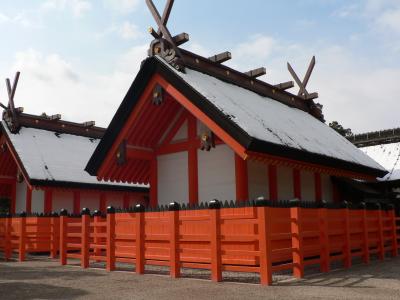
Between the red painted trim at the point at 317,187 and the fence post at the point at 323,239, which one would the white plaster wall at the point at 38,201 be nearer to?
the red painted trim at the point at 317,187

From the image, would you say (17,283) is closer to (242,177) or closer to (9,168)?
(242,177)

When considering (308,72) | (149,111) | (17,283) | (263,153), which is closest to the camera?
(17,283)

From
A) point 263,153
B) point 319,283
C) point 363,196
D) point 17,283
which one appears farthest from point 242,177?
point 363,196

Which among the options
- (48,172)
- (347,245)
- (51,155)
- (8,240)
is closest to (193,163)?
(347,245)

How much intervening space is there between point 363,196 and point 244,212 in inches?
345

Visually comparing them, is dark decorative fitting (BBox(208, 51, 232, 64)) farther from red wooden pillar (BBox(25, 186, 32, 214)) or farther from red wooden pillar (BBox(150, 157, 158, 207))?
red wooden pillar (BBox(25, 186, 32, 214))

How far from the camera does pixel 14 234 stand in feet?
50.4

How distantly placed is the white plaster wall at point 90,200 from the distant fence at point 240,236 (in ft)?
24.3

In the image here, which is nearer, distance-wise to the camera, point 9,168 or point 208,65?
point 208,65

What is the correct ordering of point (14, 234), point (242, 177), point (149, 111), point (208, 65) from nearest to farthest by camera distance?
1. point (242, 177)
2. point (149, 111)
3. point (208, 65)
4. point (14, 234)

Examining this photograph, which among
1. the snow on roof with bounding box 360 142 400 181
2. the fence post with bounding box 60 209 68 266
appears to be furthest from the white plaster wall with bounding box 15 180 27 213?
the snow on roof with bounding box 360 142 400 181

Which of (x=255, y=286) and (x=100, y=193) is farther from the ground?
(x=100, y=193)

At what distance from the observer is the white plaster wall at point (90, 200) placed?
19.9m

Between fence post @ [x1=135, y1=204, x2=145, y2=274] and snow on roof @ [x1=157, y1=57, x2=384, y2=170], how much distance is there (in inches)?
118
